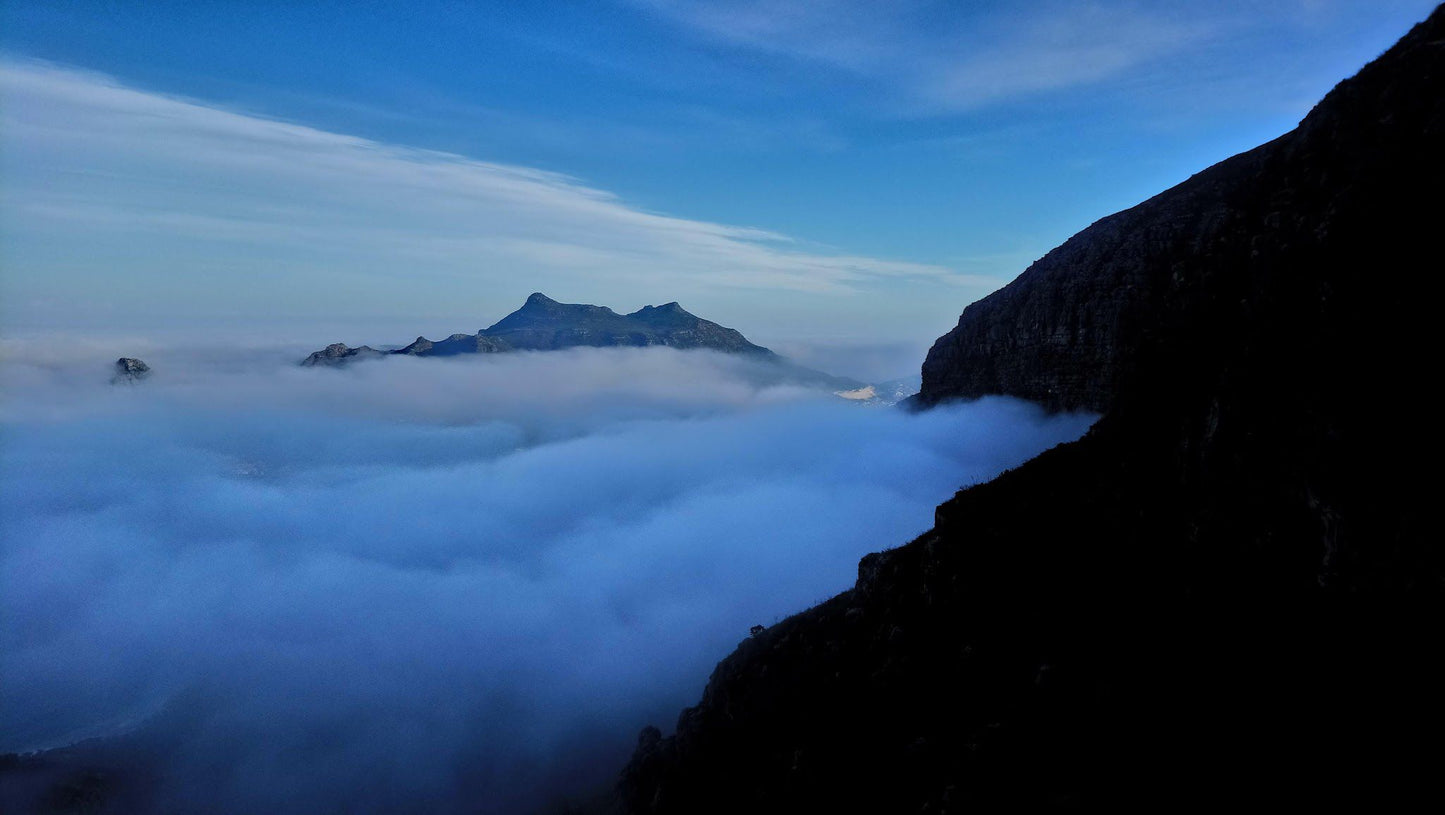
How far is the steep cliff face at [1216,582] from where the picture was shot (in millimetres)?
19969

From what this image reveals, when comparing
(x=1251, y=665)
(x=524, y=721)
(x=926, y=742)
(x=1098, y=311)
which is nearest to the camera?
(x=1251, y=665)

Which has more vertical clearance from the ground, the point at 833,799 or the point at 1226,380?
the point at 1226,380

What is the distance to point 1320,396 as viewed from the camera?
80.1 ft

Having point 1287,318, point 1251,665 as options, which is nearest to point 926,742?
point 1251,665

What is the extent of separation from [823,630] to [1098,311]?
101561mm

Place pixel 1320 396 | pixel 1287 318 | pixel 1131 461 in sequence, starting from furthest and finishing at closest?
pixel 1131 461
pixel 1287 318
pixel 1320 396

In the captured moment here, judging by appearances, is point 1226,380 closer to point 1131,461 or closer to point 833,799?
point 1131,461

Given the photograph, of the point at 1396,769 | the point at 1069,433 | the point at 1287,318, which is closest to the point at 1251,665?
the point at 1396,769

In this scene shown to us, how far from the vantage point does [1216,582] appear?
26.2m

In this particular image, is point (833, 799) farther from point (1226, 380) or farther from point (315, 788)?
point (315, 788)

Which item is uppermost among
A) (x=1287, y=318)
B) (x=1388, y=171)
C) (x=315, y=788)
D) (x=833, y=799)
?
(x=1388, y=171)

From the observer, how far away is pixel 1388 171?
30.1 meters

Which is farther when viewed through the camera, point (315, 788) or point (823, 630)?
point (315, 788)

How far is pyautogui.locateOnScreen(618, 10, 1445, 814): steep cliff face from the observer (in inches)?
786
